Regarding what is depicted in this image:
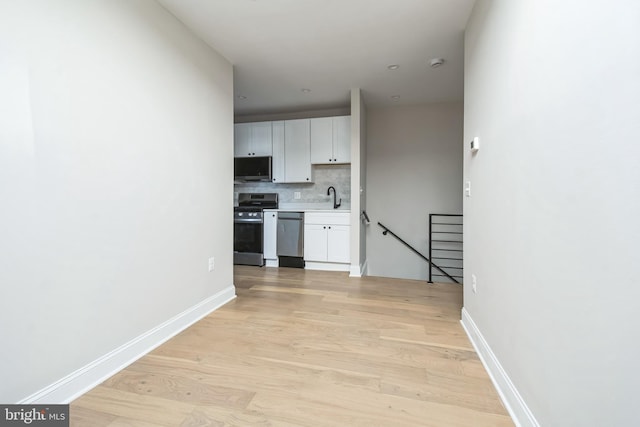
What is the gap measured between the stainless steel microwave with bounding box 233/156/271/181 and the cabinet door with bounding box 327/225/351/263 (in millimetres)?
1378

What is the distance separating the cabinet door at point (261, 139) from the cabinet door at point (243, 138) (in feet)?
0.23

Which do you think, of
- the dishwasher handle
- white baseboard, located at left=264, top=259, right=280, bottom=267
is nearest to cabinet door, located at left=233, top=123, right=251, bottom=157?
the dishwasher handle

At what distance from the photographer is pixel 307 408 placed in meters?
1.40

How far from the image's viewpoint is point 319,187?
474 cm

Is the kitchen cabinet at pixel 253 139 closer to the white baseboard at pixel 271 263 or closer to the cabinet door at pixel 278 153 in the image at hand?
the cabinet door at pixel 278 153

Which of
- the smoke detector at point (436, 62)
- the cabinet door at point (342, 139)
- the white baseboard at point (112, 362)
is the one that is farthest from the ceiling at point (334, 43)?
the white baseboard at point (112, 362)

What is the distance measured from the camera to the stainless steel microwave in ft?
14.8

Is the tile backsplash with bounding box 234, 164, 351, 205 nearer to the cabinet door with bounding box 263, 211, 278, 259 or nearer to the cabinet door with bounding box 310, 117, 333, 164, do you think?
the cabinet door with bounding box 310, 117, 333, 164

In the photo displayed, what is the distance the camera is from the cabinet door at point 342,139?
4.26 metres

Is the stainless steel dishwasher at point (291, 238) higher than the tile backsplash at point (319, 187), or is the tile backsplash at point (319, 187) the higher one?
the tile backsplash at point (319, 187)

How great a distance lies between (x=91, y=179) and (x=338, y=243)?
303 cm

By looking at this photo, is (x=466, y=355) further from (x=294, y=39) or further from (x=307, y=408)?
(x=294, y=39)

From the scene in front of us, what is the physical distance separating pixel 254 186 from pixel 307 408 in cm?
405

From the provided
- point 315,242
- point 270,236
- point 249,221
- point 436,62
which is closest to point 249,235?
point 249,221
